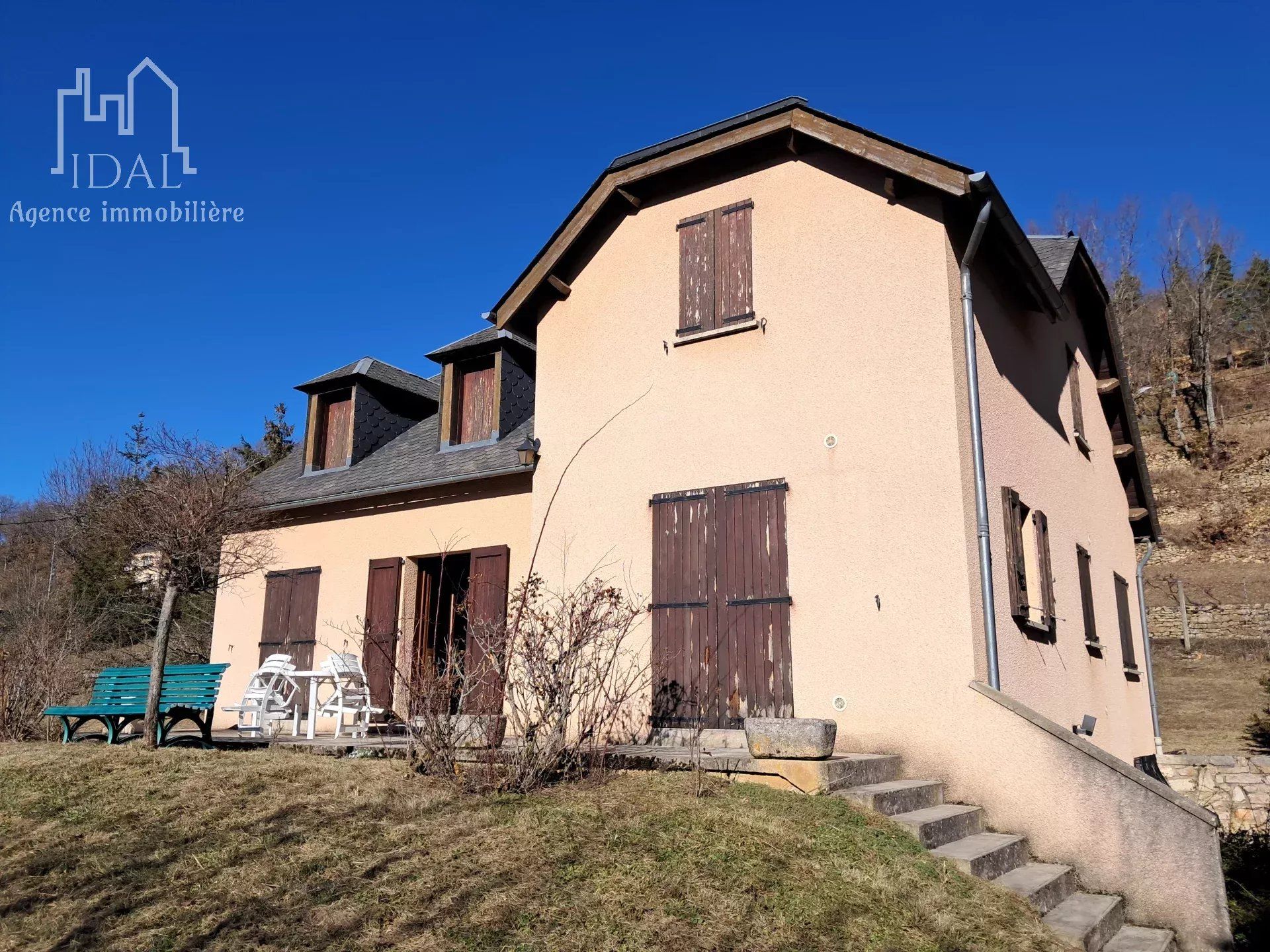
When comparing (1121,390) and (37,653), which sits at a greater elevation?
(1121,390)

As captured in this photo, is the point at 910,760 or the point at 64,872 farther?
the point at 910,760

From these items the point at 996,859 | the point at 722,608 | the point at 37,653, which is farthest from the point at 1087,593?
the point at 37,653

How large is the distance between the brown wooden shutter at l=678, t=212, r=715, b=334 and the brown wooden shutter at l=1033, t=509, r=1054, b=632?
13.0 ft

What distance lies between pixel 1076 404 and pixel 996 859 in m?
8.43

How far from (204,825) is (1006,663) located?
6.27 meters

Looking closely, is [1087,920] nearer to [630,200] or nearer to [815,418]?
[815,418]

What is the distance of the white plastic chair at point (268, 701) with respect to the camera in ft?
35.3

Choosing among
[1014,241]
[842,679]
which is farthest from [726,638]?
[1014,241]

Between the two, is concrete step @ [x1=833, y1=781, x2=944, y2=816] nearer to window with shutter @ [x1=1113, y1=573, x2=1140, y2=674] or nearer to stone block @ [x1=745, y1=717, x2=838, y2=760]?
stone block @ [x1=745, y1=717, x2=838, y2=760]

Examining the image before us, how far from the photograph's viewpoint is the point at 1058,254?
11898 mm

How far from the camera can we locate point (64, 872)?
186 inches

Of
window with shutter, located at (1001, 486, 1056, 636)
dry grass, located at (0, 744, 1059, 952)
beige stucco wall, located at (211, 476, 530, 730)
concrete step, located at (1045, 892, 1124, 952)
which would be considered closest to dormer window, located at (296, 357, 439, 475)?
beige stucco wall, located at (211, 476, 530, 730)

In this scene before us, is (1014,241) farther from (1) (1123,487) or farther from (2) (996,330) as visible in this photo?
(1) (1123,487)

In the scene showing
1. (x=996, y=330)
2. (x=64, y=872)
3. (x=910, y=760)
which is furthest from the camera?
(x=996, y=330)
